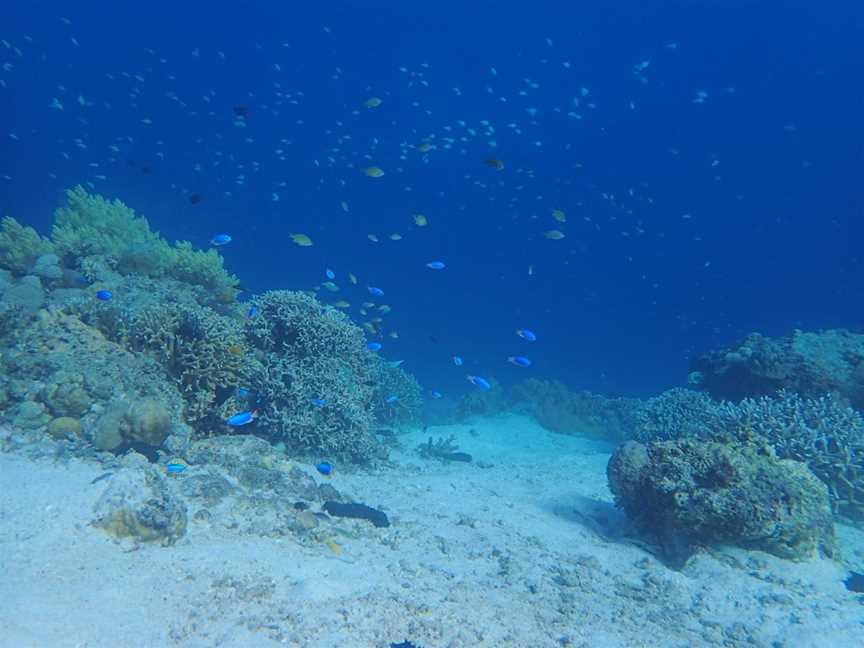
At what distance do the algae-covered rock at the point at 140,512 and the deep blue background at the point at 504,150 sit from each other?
44768mm

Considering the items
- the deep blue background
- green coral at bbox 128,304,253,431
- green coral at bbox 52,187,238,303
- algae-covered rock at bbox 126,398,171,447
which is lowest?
algae-covered rock at bbox 126,398,171,447

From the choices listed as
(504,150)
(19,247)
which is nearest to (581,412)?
(19,247)

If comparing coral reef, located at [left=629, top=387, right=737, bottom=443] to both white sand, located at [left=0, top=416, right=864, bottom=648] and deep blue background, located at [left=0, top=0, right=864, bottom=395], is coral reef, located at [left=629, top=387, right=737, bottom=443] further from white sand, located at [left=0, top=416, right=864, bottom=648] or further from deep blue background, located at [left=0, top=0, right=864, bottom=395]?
deep blue background, located at [left=0, top=0, right=864, bottom=395]

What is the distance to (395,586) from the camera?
5145 millimetres

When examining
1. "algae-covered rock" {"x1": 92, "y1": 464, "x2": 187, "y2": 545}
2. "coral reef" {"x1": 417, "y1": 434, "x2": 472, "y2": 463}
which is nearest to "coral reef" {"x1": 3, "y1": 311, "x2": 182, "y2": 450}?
"algae-covered rock" {"x1": 92, "y1": 464, "x2": 187, "y2": 545}

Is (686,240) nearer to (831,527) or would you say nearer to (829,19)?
(829,19)

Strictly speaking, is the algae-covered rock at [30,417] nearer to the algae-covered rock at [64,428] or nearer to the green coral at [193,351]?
the algae-covered rock at [64,428]

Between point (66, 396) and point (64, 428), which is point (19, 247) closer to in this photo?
point (66, 396)

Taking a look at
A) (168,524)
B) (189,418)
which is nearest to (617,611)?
(168,524)

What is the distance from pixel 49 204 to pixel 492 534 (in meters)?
60.3

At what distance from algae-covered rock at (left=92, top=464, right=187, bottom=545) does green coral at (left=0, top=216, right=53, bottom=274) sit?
26.5ft

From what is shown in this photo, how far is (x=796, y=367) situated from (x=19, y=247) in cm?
1808

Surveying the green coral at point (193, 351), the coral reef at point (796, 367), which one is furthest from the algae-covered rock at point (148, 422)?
the coral reef at point (796, 367)

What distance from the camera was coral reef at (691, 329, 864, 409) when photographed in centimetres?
1142
